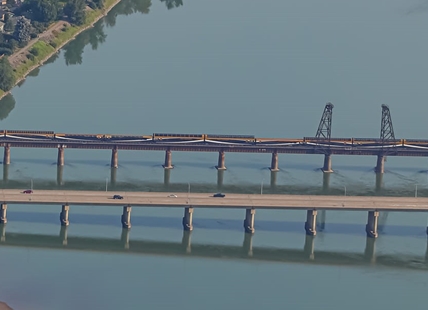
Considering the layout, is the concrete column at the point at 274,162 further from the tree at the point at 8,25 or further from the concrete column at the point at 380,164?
the tree at the point at 8,25

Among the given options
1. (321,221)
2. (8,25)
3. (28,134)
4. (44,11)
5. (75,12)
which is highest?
(75,12)

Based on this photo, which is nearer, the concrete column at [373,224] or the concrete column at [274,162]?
the concrete column at [373,224]

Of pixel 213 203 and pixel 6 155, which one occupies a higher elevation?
pixel 6 155

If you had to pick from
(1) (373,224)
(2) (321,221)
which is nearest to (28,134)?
(2) (321,221)

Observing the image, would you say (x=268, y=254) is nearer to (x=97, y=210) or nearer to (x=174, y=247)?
(x=174, y=247)

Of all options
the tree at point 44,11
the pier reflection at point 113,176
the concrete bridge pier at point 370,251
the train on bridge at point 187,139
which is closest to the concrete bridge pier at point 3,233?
the pier reflection at point 113,176

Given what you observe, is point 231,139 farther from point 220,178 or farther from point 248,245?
point 248,245
